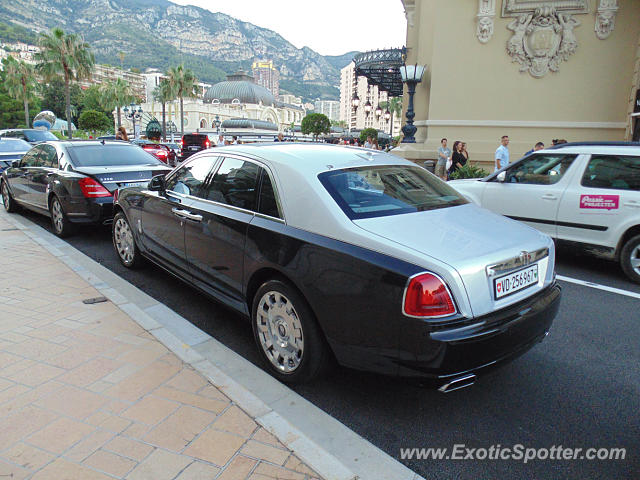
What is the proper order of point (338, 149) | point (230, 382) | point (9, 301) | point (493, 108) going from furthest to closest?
point (493, 108)
point (9, 301)
point (338, 149)
point (230, 382)

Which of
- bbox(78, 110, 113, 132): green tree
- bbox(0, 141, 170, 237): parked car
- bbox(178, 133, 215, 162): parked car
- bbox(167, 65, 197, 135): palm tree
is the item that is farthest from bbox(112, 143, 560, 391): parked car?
bbox(78, 110, 113, 132): green tree

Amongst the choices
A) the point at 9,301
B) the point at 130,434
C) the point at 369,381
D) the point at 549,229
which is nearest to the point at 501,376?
the point at 369,381

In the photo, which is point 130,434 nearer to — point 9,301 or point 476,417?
point 476,417

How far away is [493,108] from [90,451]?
15.5 metres

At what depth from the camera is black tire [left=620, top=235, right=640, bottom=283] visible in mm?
5422

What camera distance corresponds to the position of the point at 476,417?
9.08ft

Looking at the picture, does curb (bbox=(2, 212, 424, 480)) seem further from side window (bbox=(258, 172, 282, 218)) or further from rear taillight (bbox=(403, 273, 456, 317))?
side window (bbox=(258, 172, 282, 218))

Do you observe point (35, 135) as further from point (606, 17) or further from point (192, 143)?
point (606, 17)

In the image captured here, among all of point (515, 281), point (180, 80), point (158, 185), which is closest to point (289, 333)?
point (515, 281)

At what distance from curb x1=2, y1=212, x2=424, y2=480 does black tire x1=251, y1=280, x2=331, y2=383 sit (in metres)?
0.12

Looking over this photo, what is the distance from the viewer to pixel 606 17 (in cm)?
1347

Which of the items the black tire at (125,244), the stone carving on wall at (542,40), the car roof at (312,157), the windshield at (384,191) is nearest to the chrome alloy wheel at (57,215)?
the black tire at (125,244)

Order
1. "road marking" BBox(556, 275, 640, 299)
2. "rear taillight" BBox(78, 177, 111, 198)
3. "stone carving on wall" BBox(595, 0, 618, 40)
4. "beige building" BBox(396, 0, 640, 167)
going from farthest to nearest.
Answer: "beige building" BBox(396, 0, 640, 167), "stone carving on wall" BBox(595, 0, 618, 40), "rear taillight" BBox(78, 177, 111, 198), "road marking" BBox(556, 275, 640, 299)

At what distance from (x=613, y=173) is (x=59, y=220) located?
797cm
